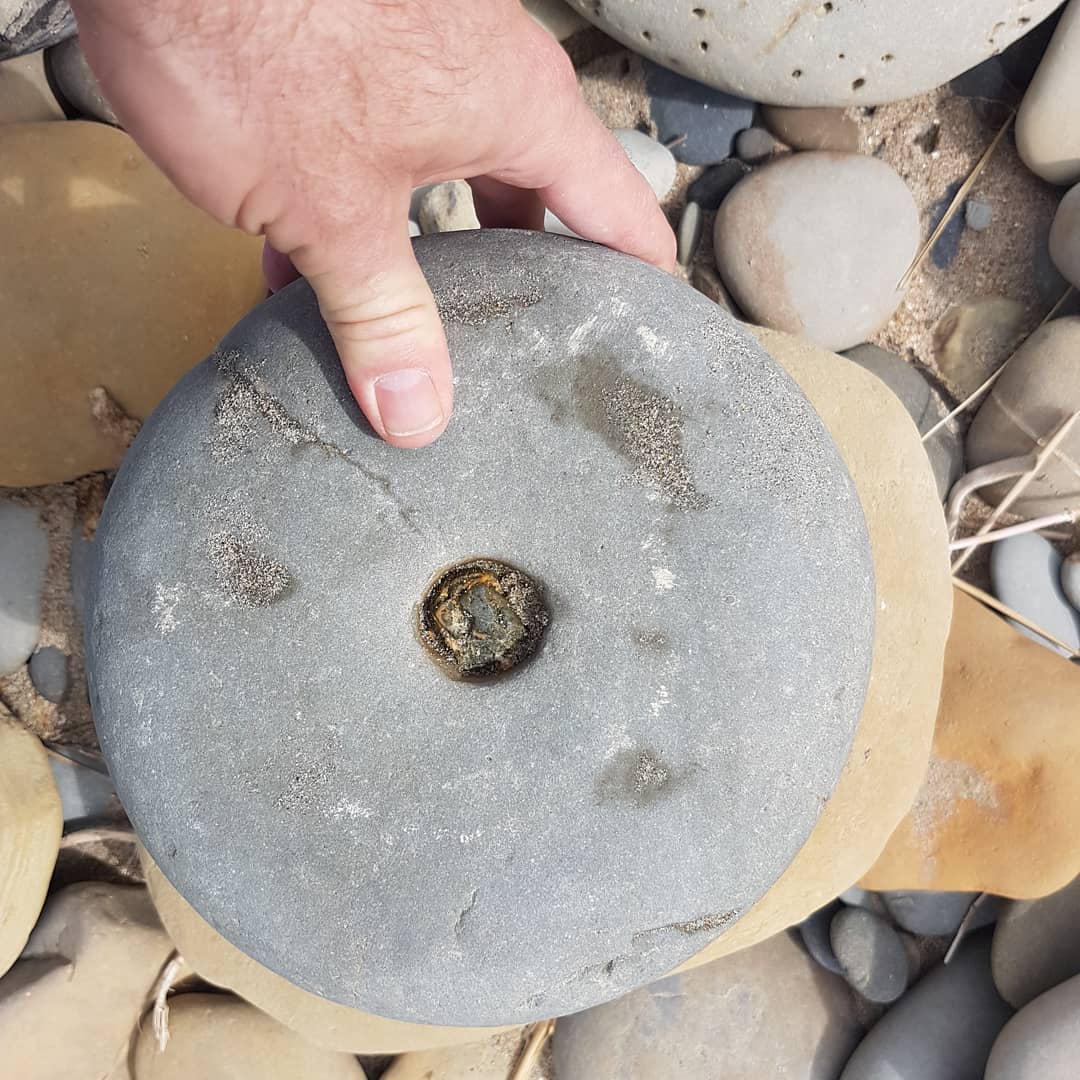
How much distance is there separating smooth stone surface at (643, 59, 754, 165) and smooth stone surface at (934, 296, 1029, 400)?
66 cm

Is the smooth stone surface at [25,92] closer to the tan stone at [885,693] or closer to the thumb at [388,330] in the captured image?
the thumb at [388,330]

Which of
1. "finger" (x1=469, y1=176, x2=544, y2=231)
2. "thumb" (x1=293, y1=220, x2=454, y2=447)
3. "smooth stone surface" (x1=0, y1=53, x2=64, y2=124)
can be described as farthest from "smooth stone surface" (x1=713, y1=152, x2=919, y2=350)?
"smooth stone surface" (x1=0, y1=53, x2=64, y2=124)

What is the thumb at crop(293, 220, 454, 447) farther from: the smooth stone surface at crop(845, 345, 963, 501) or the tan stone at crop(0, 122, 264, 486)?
the smooth stone surface at crop(845, 345, 963, 501)

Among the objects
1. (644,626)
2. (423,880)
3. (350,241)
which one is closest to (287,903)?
(423,880)

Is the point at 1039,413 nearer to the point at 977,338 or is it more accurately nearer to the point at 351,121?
the point at 977,338

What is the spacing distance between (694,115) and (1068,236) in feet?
2.81

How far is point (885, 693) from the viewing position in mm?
1748

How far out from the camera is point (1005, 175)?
2.29 m

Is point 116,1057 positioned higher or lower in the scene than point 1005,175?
lower

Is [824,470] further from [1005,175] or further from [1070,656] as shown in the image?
[1005,175]

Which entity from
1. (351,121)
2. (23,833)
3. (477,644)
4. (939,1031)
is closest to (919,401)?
(939,1031)

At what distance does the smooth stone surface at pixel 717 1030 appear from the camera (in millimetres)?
2059

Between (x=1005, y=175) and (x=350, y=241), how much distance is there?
5.89 feet

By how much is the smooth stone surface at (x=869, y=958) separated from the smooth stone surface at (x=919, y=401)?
96cm
